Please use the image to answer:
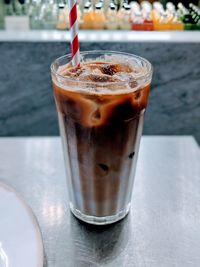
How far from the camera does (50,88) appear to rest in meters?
1.86

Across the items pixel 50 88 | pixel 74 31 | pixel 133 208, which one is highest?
pixel 74 31

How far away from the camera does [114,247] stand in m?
0.67

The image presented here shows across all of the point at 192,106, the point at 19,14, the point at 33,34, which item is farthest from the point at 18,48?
the point at 192,106

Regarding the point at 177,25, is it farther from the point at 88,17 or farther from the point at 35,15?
the point at 35,15

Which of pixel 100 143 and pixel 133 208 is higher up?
pixel 100 143

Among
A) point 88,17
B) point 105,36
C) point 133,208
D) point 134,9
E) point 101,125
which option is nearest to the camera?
point 101,125

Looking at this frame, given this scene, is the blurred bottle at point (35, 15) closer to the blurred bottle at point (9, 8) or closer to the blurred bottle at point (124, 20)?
the blurred bottle at point (9, 8)

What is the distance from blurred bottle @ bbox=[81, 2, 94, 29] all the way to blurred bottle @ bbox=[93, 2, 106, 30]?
2cm

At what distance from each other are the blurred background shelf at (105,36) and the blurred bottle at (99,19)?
48 mm

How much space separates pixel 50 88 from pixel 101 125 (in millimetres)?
1262

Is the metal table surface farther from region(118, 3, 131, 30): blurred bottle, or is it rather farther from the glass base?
region(118, 3, 131, 30): blurred bottle

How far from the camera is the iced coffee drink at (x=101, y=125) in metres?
0.63

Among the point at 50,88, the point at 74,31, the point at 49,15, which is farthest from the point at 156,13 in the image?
the point at 74,31

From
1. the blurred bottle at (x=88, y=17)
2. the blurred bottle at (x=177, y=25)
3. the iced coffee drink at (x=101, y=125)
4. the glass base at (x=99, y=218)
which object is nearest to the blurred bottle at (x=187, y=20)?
the blurred bottle at (x=177, y=25)
